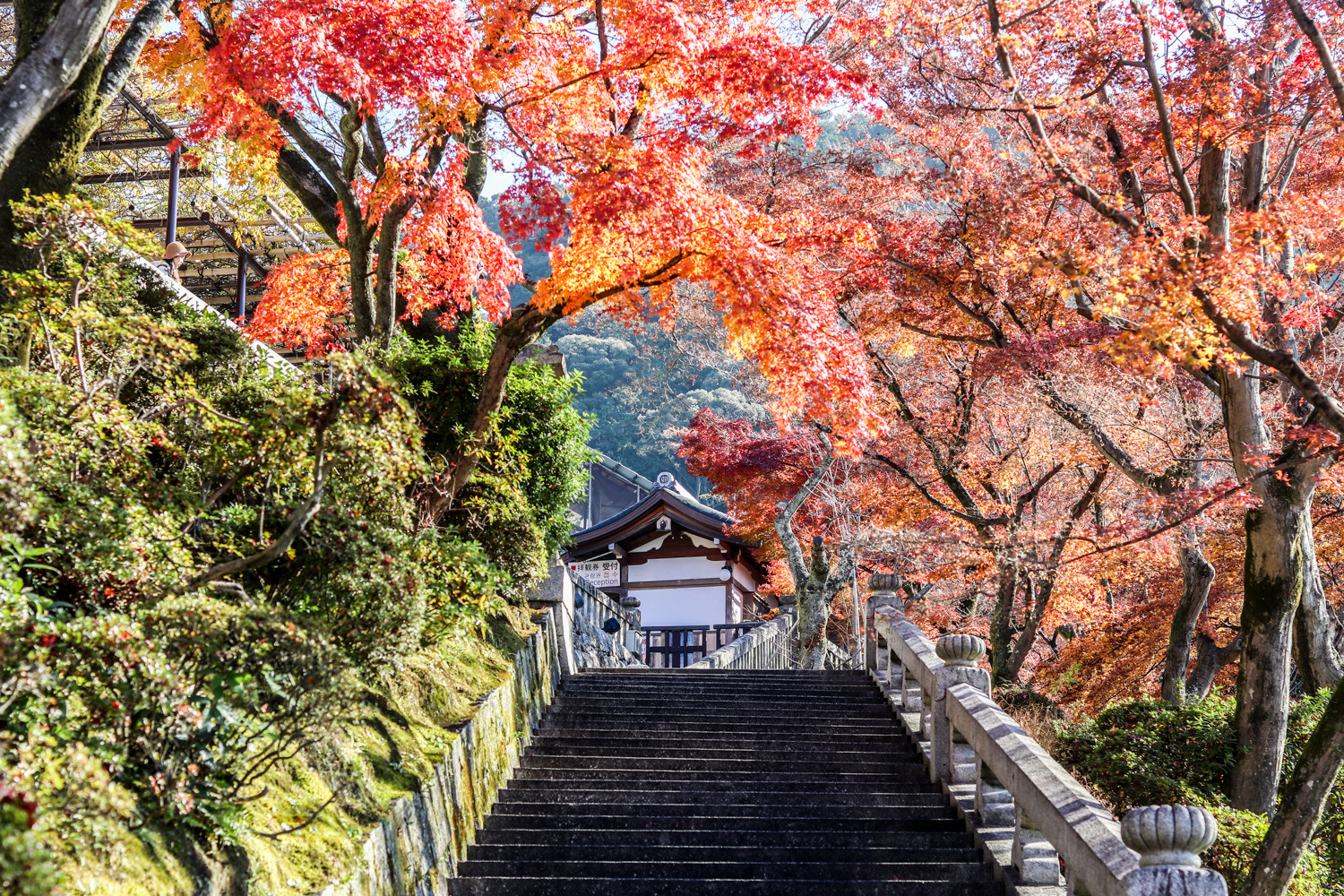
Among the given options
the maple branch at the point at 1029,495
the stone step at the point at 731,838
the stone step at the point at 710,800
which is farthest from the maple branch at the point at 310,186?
the maple branch at the point at 1029,495

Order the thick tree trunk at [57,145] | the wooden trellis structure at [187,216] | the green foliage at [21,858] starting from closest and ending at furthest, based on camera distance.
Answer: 1. the green foliage at [21,858]
2. the thick tree trunk at [57,145]
3. the wooden trellis structure at [187,216]

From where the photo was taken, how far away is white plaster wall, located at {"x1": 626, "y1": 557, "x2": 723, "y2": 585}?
88.5 ft

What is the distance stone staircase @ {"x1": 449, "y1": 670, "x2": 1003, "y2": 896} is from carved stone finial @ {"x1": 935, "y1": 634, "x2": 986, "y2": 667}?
1.10m

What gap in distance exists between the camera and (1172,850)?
14.1 feet

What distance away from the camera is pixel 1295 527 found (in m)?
9.09

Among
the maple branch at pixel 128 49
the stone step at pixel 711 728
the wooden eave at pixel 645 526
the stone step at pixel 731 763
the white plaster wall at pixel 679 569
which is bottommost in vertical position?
the stone step at pixel 731 763

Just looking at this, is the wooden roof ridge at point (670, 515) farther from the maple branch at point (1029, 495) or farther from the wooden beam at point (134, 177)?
the wooden beam at point (134, 177)

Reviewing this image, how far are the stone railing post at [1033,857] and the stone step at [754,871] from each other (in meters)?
0.43

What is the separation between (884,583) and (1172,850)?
8.08 m

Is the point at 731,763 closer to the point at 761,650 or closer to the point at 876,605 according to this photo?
the point at 876,605

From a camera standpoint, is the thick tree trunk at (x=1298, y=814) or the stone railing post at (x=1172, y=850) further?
the thick tree trunk at (x=1298, y=814)

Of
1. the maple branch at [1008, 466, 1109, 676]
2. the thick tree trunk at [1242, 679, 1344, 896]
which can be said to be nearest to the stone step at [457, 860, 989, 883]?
the thick tree trunk at [1242, 679, 1344, 896]

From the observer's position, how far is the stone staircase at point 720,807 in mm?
6551

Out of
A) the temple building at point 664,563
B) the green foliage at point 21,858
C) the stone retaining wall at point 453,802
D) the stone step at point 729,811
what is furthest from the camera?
the temple building at point 664,563
